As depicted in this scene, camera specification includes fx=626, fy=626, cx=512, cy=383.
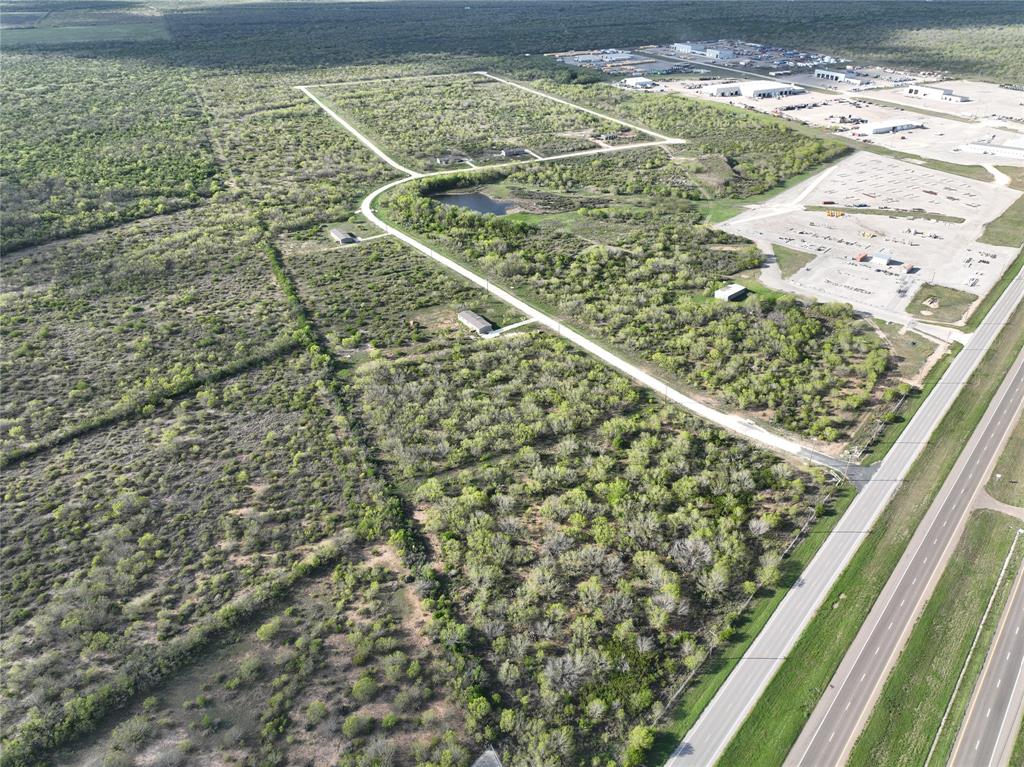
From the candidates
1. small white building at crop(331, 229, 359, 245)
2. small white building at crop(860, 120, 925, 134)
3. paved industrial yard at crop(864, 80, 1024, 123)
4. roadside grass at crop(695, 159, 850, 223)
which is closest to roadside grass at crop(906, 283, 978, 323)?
roadside grass at crop(695, 159, 850, 223)

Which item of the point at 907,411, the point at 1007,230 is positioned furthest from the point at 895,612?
the point at 1007,230

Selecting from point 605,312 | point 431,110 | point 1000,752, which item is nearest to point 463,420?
point 605,312

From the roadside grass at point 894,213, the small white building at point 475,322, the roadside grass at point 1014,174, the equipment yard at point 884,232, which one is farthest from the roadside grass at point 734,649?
the roadside grass at point 1014,174

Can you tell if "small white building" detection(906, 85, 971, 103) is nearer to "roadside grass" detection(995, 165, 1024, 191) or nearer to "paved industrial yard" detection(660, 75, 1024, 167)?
"paved industrial yard" detection(660, 75, 1024, 167)

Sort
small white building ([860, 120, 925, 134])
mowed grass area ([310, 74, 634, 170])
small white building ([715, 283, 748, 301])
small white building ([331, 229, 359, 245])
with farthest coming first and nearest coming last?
small white building ([860, 120, 925, 134])
mowed grass area ([310, 74, 634, 170])
small white building ([331, 229, 359, 245])
small white building ([715, 283, 748, 301])

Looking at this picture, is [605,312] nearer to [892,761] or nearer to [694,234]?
[694,234]

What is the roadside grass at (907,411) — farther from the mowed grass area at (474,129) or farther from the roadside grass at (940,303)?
the mowed grass area at (474,129)

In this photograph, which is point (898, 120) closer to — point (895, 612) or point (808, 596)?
point (895, 612)

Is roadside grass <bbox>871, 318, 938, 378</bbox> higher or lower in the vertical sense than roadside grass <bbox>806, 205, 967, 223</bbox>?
lower
